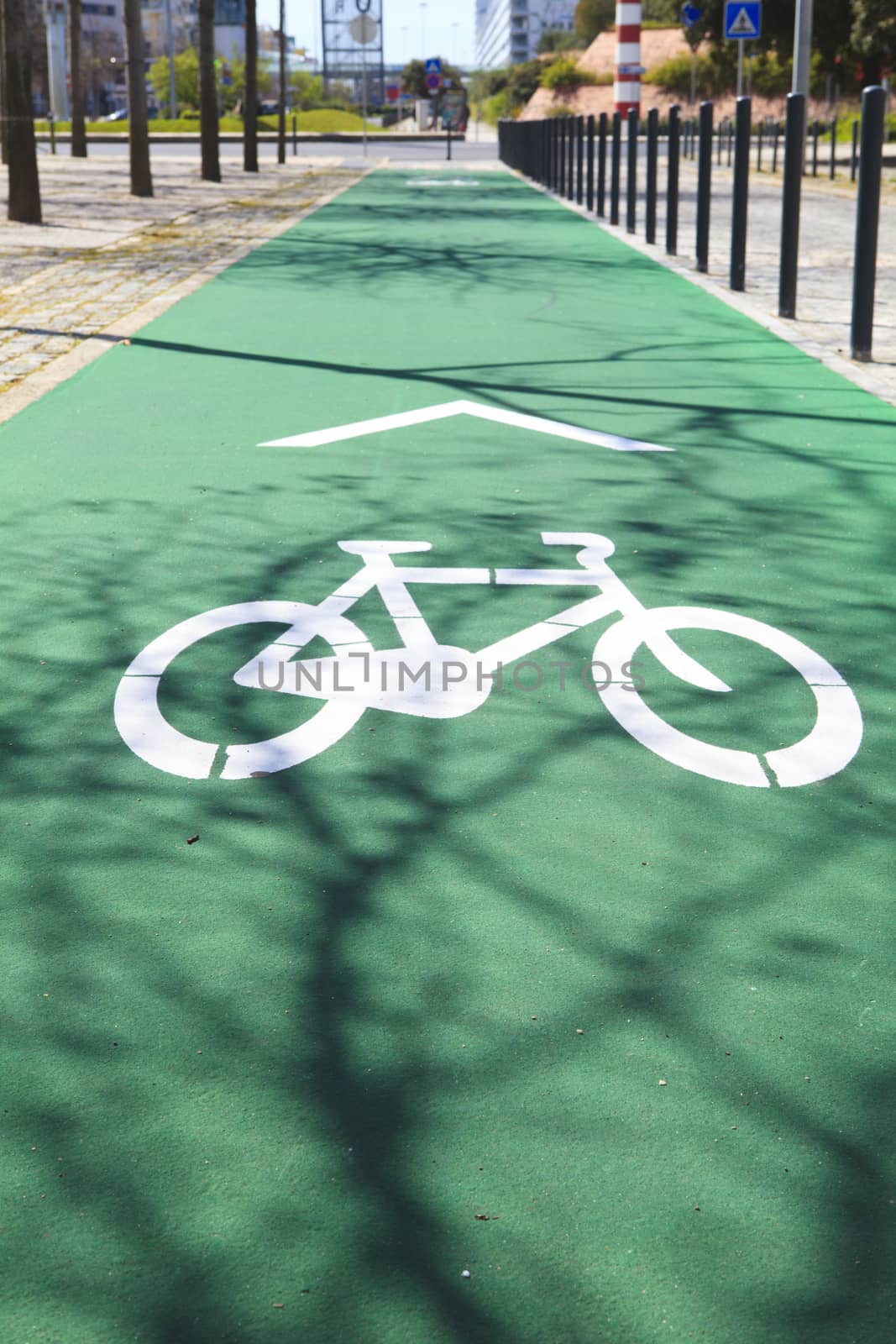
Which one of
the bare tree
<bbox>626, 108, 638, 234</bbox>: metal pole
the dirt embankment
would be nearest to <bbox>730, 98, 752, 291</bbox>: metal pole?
<bbox>626, 108, 638, 234</bbox>: metal pole

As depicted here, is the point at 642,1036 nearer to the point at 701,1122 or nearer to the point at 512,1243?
the point at 701,1122

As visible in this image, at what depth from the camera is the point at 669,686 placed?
422 centimetres

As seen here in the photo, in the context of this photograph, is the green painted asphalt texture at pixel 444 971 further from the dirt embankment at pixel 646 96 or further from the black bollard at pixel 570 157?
the dirt embankment at pixel 646 96

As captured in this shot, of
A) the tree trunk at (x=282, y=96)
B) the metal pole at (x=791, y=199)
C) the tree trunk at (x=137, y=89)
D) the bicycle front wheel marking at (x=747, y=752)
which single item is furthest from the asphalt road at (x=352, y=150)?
the bicycle front wheel marking at (x=747, y=752)

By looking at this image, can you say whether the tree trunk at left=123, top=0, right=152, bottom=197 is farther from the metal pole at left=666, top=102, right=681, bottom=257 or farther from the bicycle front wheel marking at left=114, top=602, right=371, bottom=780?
the bicycle front wheel marking at left=114, top=602, right=371, bottom=780

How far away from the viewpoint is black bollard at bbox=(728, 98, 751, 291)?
1182 centimetres

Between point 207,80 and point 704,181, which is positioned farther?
point 207,80

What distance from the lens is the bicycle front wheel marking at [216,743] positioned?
3.72 meters

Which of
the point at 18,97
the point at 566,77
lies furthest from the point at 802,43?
the point at 566,77

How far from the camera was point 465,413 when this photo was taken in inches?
312

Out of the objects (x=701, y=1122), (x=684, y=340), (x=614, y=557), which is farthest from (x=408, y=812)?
(x=684, y=340)

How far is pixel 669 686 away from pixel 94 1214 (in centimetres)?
239

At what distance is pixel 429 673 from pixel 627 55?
35.0m

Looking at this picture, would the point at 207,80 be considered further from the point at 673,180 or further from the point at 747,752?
the point at 747,752
